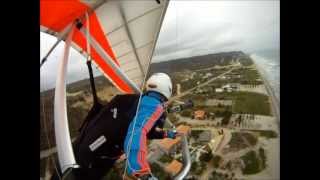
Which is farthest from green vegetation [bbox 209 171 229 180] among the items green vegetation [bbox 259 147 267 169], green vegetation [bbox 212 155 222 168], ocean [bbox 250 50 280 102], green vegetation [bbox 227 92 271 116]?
ocean [bbox 250 50 280 102]

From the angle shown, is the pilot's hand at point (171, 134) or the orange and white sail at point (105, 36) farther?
the pilot's hand at point (171, 134)

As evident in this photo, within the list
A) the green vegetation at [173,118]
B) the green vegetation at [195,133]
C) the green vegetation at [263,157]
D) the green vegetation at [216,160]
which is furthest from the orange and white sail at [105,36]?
the green vegetation at [263,157]

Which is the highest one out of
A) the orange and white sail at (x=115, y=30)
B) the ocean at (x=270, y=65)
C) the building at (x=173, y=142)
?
the orange and white sail at (x=115, y=30)

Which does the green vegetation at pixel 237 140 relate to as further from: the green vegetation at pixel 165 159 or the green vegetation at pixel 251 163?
the green vegetation at pixel 165 159

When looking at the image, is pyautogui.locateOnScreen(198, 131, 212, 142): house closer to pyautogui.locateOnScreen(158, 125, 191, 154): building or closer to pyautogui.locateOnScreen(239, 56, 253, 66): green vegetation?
pyautogui.locateOnScreen(158, 125, 191, 154): building

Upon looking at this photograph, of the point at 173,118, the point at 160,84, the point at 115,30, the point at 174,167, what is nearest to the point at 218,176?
the point at 174,167
